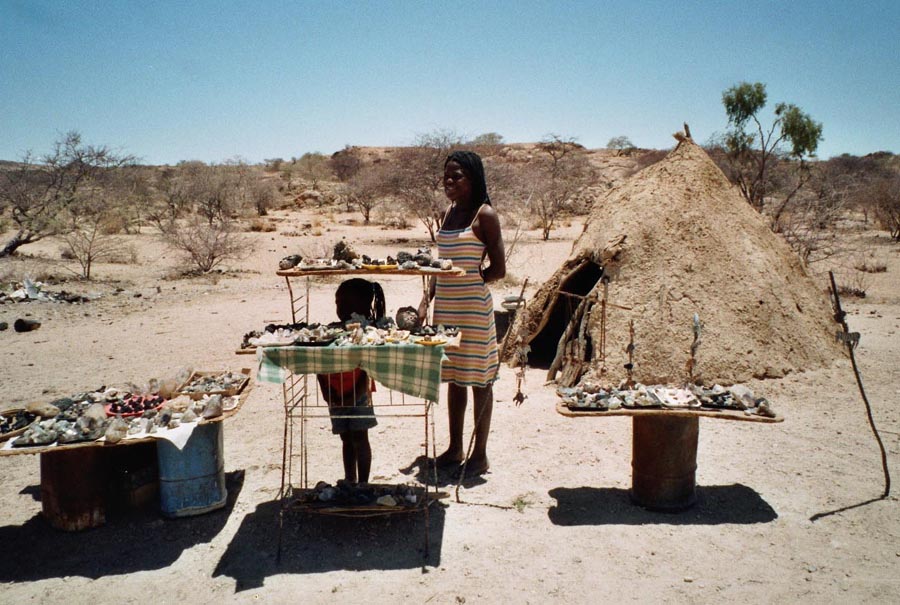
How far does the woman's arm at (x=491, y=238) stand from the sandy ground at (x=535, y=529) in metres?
1.44

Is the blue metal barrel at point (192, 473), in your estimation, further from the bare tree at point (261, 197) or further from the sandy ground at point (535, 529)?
the bare tree at point (261, 197)

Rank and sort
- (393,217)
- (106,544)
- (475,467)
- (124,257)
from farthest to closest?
(393,217)
(124,257)
(475,467)
(106,544)

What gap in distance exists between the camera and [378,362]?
3.09m

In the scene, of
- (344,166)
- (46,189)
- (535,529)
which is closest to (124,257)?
(46,189)

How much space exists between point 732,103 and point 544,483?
21078 millimetres

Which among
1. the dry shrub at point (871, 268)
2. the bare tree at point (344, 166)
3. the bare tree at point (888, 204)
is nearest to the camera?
the dry shrub at point (871, 268)

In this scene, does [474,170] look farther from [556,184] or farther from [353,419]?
[556,184]

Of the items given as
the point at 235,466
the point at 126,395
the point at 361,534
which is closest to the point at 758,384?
the point at 361,534

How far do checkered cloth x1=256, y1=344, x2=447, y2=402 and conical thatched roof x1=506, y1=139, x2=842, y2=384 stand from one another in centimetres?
268

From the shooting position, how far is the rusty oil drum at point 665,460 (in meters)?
3.54

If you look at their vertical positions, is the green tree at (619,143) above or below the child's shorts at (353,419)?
above

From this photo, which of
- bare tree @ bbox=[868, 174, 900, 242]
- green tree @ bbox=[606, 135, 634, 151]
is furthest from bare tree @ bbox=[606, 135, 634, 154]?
bare tree @ bbox=[868, 174, 900, 242]

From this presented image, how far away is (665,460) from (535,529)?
872mm

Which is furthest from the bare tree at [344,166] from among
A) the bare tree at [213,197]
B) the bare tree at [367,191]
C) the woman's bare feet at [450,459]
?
the woman's bare feet at [450,459]
